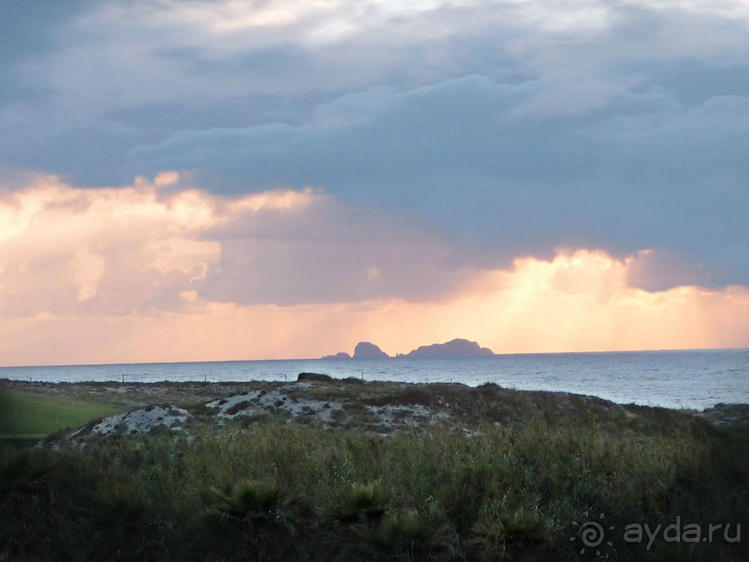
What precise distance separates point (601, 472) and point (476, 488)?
8.09 ft

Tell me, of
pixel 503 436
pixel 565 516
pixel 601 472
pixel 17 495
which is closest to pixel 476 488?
pixel 565 516

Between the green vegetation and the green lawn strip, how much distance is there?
1475 cm

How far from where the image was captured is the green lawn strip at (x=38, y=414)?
28.0m

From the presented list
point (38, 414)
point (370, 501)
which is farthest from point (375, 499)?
point (38, 414)

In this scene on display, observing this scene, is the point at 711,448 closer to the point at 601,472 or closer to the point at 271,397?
the point at 601,472

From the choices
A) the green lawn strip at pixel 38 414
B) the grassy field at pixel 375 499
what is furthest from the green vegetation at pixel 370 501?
the green lawn strip at pixel 38 414

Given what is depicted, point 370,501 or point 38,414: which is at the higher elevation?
point 370,501

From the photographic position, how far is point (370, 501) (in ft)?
36.1

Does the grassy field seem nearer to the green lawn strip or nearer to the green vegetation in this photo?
the green vegetation

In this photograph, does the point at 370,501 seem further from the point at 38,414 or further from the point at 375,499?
the point at 38,414

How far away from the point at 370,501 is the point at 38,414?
2458cm

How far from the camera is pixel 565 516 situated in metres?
11.0

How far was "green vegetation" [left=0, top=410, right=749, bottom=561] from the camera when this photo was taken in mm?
10320

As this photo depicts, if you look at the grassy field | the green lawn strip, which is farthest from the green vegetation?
the green lawn strip
